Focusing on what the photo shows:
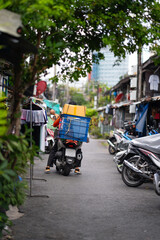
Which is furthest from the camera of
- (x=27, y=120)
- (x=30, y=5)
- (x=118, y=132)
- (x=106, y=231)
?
(x=118, y=132)

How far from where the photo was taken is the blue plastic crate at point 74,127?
10.3 m

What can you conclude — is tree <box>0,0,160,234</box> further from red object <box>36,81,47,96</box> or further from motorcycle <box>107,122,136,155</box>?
motorcycle <box>107,122,136,155</box>

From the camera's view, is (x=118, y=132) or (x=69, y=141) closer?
(x=69, y=141)

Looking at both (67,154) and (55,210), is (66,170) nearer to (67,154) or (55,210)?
(67,154)

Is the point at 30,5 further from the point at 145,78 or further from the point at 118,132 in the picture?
the point at 145,78

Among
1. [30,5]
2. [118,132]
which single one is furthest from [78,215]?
[118,132]

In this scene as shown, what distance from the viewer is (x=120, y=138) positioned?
15680 millimetres

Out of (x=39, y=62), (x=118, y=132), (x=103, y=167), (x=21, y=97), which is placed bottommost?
(x=103, y=167)

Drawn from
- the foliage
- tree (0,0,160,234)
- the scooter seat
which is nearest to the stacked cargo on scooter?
the scooter seat

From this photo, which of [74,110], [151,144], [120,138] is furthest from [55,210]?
[120,138]

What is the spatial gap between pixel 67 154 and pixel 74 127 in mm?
791

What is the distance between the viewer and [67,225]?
5.75 metres

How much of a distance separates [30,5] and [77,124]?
6.83m

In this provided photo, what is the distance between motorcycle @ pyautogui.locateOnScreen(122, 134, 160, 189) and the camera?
27.8ft
